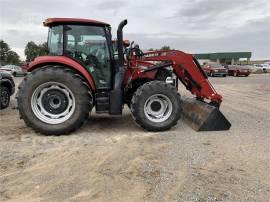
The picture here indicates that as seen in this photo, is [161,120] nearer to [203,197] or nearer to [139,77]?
[139,77]

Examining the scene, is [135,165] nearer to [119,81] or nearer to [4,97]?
[119,81]

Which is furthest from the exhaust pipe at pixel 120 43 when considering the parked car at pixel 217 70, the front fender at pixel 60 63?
the parked car at pixel 217 70

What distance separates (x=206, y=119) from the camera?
8.12m

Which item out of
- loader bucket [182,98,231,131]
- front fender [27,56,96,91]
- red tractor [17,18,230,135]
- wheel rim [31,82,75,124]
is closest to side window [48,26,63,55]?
red tractor [17,18,230,135]

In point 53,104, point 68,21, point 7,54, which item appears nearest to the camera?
point 53,104

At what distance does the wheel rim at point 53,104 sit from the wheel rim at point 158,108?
164cm

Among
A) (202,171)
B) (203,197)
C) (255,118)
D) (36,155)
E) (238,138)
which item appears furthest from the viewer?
(255,118)

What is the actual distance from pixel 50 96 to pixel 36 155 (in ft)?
6.53

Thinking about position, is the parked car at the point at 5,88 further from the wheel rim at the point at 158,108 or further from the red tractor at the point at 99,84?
the wheel rim at the point at 158,108

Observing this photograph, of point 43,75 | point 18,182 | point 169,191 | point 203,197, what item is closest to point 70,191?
point 18,182

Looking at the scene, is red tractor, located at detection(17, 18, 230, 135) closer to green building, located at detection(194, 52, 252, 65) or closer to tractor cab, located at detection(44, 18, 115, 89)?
tractor cab, located at detection(44, 18, 115, 89)

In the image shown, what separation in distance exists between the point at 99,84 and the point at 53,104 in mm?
1128

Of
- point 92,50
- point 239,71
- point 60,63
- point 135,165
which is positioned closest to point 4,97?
point 60,63

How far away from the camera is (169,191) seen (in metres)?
4.65
